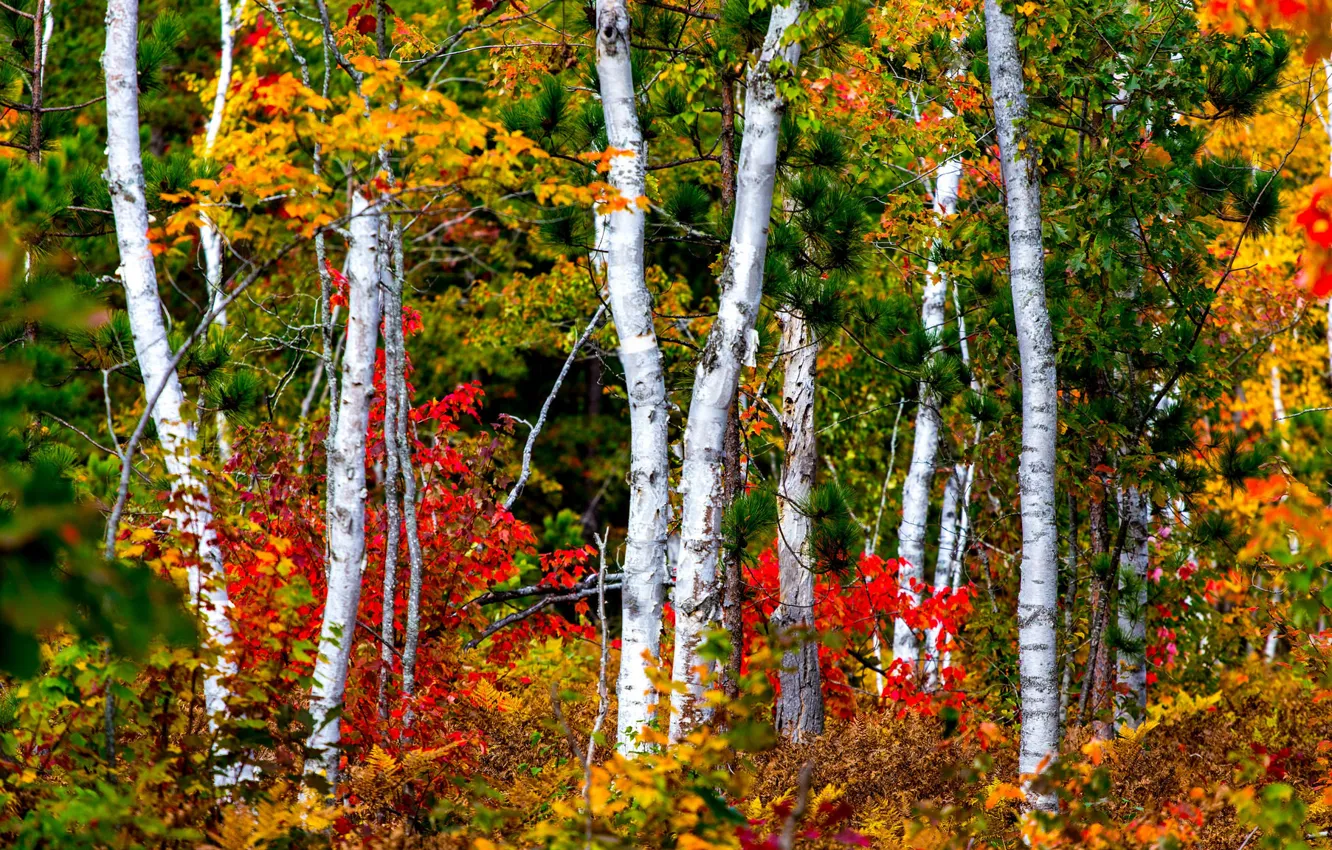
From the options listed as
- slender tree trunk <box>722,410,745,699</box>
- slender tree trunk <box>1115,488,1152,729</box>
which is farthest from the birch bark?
slender tree trunk <box>722,410,745,699</box>

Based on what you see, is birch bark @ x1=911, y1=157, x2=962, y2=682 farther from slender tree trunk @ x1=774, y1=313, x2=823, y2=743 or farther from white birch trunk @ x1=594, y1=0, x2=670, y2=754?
white birch trunk @ x1=594, y1=0, x2=670, y2=754

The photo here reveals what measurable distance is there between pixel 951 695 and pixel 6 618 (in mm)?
6638

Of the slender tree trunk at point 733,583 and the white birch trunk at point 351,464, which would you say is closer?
the white birch trunk at point 351,464

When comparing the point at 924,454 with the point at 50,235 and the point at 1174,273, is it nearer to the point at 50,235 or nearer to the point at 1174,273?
the point at 1174,273

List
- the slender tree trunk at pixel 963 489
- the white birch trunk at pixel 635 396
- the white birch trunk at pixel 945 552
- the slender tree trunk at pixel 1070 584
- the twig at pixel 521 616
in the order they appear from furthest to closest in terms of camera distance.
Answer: the white birch trunk at pixel 945 552 < the slender tree trunk at pixel 963 489 < the twig at pixel 521 616 < the slender tree trunk at pixel 1070 584 < the white birch trunk at pixel 635 396

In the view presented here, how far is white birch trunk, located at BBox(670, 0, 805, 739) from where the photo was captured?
4.99 m

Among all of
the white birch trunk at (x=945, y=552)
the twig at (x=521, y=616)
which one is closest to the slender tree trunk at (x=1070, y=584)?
the white birch trunk at (x=945, y=552)

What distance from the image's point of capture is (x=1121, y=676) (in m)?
7.70

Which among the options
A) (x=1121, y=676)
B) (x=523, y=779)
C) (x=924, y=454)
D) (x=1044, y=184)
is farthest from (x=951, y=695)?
(x=523, y=779)

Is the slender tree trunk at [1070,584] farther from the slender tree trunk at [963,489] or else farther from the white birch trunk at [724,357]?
the white birch trunk at [724,357]

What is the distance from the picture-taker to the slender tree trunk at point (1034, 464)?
16.7 feet

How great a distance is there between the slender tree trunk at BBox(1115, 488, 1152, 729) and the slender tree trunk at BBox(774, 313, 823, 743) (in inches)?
67.8

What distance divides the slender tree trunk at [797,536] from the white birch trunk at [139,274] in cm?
330

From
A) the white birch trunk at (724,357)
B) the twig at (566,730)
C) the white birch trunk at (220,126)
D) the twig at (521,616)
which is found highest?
the white birch trunk at (220,126)
